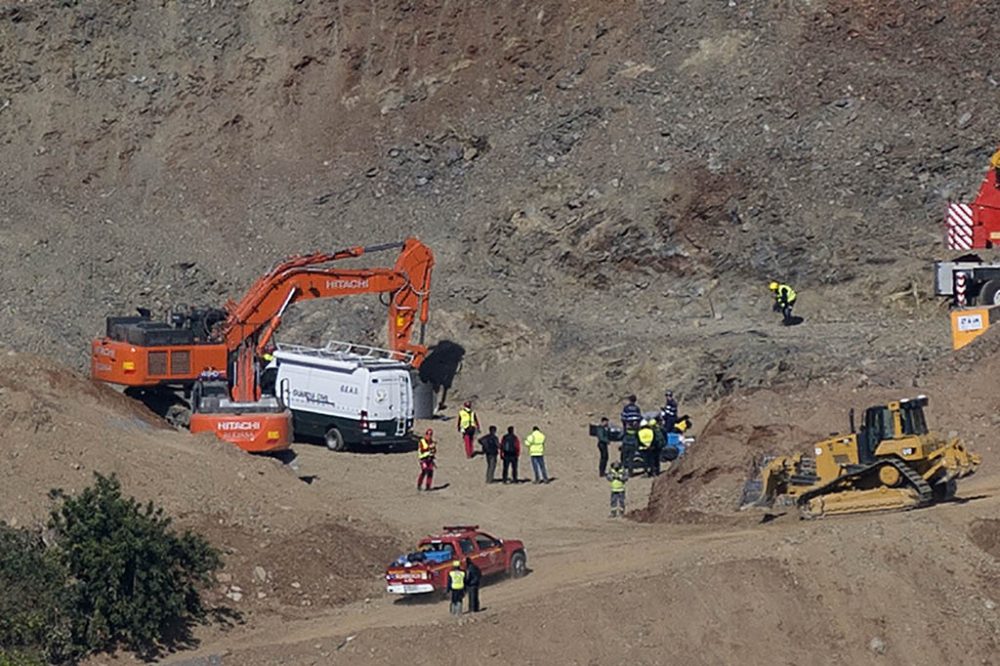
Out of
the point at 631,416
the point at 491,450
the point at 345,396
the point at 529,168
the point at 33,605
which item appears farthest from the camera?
the point at 529,168

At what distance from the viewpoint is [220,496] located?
32094 millimetres

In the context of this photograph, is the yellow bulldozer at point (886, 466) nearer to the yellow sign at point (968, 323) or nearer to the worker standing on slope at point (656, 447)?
the worker standing on slope at point (656, 447)

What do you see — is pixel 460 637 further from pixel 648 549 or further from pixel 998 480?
pixel 998 480

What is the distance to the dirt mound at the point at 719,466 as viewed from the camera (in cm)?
3464

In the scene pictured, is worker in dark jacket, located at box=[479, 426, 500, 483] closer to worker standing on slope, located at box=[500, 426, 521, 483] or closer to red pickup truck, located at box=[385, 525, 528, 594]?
worker standing on slope, located at box=[500, 426, 521, 483]

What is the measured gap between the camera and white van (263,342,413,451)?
4062cm

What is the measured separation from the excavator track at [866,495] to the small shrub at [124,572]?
9279mm

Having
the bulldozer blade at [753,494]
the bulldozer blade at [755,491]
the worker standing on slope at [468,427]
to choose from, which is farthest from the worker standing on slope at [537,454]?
the bulldozer blade at [753,494]

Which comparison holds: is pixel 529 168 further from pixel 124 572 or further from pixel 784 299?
pixel 124 572

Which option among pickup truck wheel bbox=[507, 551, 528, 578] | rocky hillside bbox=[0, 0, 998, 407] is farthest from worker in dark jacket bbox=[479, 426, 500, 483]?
pickup truck wheel bbox=[507, 551, 528, 578]

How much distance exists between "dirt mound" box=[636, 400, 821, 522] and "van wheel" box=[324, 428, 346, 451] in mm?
6964

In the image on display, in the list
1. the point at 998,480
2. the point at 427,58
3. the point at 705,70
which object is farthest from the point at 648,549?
the point at 427,58

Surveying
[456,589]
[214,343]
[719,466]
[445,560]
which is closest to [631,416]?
[719,466]

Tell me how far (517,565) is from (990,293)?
17.3 meters
